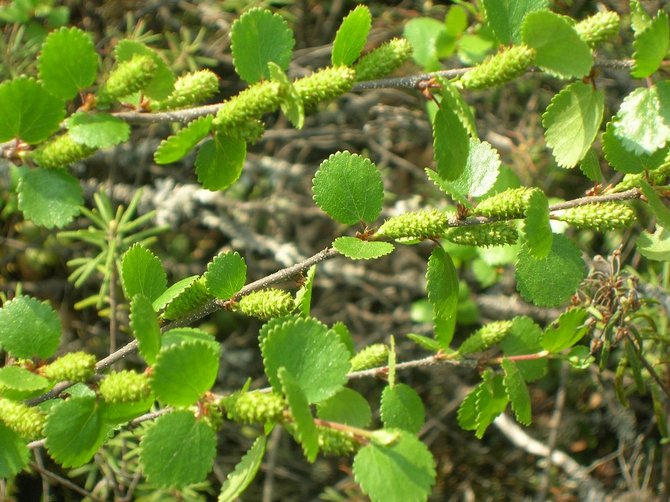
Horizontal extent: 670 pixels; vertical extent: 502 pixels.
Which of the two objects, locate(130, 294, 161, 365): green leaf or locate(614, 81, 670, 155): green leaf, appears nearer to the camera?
locate(130, 294, 161, 365): green leaf

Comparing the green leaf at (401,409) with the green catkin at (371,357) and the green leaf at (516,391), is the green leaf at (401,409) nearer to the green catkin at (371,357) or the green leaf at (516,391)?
the green catkin at (371,357)

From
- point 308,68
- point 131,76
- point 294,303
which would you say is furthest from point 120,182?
point 294,303

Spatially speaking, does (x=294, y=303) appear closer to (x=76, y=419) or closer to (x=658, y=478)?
(x=76, y=419)

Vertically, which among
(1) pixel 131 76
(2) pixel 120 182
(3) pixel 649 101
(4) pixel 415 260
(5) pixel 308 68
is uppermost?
(1) pixel 131 76

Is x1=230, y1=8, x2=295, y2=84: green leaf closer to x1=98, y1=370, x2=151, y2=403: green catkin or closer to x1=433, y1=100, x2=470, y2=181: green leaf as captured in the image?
x1=433, y1=100, x2=470, y2=181: green leaf

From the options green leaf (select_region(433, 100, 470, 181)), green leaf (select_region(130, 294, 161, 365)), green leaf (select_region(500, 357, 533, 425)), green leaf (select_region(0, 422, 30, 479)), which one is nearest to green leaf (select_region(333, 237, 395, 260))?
green leaf (select_region(433, 100, 470, 181))

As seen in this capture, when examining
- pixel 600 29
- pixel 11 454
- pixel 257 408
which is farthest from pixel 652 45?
pixel 11 454
